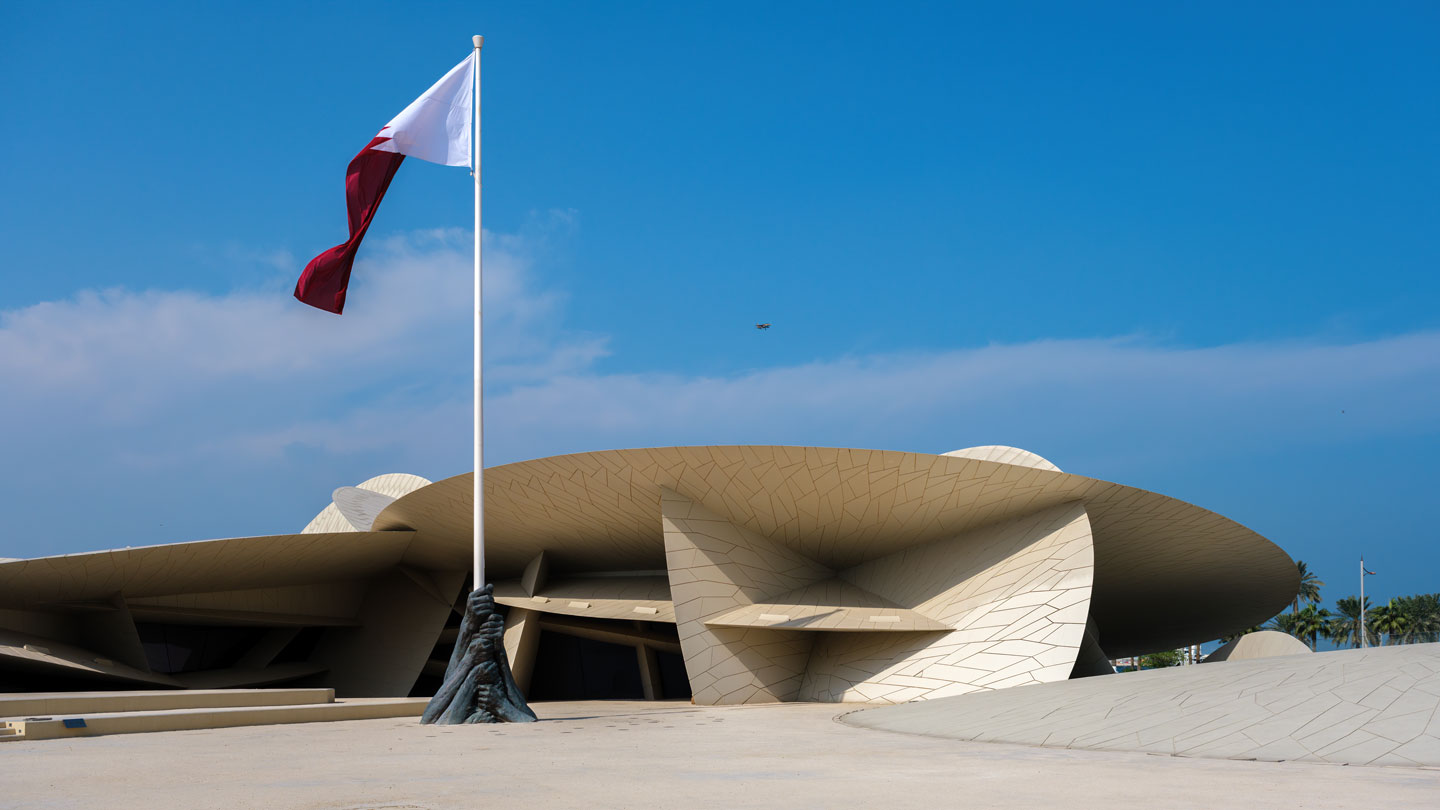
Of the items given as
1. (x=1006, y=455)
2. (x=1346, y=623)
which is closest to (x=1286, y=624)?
(x=1346, y=623)

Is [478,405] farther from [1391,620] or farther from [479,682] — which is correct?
[1391,620]

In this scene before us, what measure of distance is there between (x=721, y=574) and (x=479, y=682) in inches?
329

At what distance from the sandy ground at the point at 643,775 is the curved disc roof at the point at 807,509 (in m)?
9.05

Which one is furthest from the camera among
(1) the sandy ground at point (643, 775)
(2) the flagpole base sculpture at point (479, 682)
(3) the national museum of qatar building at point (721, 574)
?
(3) the national museum of qatar building at point (721, 574)

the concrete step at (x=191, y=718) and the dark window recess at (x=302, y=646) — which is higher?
the dark window recess at (x=302, y=646)

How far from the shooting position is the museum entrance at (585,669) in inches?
1198

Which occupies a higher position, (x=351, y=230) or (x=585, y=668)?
(x=351, y=230)

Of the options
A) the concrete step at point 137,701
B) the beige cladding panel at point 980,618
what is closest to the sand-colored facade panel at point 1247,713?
the beige cladding panel at point 980,618

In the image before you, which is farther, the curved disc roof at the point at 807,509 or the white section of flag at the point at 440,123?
the curved disc roof at the point at 807,509

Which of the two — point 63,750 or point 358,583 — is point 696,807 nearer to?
point 63,750

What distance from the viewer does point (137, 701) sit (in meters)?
16.2

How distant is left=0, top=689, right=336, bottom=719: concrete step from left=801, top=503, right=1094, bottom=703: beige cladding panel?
35.3 feet

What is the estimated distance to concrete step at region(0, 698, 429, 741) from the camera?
11516mm

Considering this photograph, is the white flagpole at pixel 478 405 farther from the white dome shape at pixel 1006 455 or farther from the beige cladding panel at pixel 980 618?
the white dome shape at pixel 1006 455
